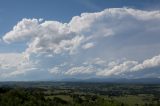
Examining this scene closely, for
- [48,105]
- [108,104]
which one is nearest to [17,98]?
[48,105]

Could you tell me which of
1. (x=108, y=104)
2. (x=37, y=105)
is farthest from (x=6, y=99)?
(x=108, y=104)

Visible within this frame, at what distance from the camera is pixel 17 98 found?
7441 inches

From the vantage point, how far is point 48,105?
189750mm

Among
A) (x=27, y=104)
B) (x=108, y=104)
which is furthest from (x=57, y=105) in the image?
(x=108, y=104)

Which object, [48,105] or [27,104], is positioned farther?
[48,105]

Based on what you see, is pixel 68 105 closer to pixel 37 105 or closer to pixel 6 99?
pixel 37 105

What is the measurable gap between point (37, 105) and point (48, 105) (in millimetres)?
7974

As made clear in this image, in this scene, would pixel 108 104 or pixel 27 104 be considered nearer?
pixel 108 104

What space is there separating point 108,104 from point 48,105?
5538cm

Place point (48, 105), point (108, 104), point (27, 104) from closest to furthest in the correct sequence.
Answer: point (108, 104) < point (27, 104) < point (48, 105)

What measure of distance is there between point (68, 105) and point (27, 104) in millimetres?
31084

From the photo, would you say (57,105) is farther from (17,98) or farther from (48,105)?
(17,98)

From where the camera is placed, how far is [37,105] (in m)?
184

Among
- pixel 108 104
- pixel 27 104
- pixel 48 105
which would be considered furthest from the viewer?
pixel 48 105
